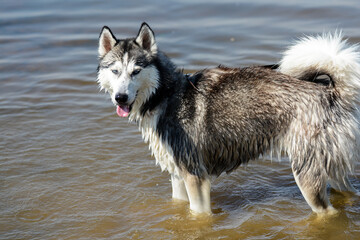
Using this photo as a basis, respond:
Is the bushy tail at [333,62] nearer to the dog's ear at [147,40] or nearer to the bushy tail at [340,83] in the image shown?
the bushy tail at [340,83]

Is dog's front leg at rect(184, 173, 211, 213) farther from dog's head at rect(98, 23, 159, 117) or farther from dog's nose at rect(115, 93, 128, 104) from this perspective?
dog's nose at rect(115, 93, 128, 104)

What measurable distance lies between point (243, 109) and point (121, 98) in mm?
1105

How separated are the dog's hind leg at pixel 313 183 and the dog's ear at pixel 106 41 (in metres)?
2.00

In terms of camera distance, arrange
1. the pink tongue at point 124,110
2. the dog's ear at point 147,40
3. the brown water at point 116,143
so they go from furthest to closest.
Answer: the brown water at point 116,143 < the dog's ear at point 147,40 < the pink tongue at point 124,110

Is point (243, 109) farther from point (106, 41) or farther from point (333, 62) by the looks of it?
point (106, 41)

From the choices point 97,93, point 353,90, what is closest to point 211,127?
point 353,90

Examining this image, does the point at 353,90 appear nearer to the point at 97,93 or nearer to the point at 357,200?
the point at 357,200

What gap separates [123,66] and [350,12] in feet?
24.1

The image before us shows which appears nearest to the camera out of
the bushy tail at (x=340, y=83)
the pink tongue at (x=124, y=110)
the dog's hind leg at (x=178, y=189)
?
the bushy tail at (x=340, y=83)

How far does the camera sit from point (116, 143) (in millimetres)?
6391

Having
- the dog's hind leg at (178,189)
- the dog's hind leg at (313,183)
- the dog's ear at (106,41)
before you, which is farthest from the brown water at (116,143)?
the dog's ear at (106,41)

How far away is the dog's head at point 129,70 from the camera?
4.29 m

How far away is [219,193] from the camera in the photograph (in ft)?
17.6

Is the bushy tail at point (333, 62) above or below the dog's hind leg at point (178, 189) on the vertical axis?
above
